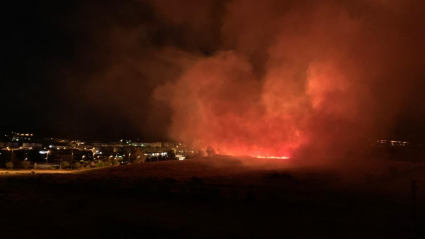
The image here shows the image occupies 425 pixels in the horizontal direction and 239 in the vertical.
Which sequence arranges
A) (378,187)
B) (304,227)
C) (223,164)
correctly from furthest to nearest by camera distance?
(223,164), (378,187), (304,227)

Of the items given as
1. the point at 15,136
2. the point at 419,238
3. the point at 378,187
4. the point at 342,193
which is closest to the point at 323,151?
the point at 378,187

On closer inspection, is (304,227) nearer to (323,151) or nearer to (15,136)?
(323,151)

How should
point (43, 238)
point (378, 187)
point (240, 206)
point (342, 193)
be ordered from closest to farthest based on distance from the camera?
point (43, 238), point (240, 206), point (342, 193), point (378, 187)

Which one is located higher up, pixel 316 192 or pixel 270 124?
pixel 270 124

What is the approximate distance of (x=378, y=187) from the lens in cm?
1636

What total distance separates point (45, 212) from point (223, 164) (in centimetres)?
2153

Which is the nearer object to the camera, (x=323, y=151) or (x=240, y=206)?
(x=240, y=206)

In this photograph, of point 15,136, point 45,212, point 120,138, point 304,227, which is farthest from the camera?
point 120,138

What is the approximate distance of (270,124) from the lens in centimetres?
3541

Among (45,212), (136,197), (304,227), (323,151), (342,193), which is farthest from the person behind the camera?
(323,151)

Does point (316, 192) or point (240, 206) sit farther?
point (316, 192)

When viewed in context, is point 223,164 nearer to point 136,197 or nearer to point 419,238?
point 136,197

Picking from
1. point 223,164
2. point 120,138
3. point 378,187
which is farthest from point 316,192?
point 120,138

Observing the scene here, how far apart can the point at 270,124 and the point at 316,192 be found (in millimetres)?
21432
